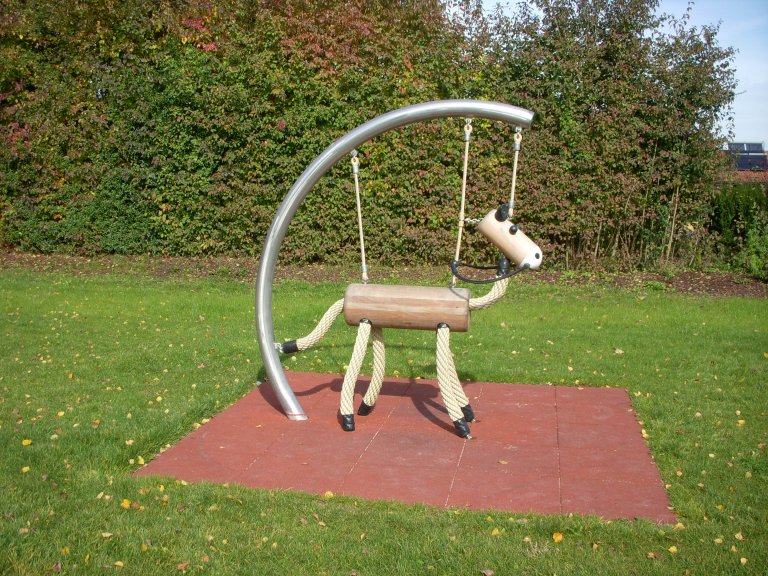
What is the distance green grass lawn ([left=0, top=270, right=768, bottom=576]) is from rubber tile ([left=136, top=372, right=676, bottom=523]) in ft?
0.53

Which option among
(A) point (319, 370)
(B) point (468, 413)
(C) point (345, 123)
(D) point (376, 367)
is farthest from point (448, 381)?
(C) point (345, 123)

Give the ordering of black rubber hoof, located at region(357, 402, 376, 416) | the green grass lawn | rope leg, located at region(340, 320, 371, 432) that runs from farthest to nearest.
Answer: black rubber hoof, located at region(357, 402, 376, 416) → rope leg, located at region(340, 320, 371, 432) → the green grass lawn

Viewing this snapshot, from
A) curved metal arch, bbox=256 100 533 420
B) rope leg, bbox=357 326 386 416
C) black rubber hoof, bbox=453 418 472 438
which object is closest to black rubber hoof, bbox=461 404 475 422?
black rubber hoof, bbox=453 418 472 438

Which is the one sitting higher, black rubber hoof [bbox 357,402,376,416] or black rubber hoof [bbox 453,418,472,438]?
black rubber hoof [bbox 453,418,472,438]

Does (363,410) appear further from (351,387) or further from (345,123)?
(345,123)

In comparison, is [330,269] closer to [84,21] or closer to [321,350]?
[321,350]

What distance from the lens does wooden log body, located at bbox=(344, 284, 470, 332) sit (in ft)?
18.1

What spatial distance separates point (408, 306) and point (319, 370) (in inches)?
80.8

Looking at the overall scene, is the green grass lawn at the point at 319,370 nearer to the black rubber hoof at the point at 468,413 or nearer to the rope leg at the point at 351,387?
the rope leg at the point at 351,387

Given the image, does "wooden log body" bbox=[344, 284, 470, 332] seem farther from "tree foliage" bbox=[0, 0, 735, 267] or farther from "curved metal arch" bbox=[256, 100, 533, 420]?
"tree foliage" bbox=[0, 0, 735, 267]

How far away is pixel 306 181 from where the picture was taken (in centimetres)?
593

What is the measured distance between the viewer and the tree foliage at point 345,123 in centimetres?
1149

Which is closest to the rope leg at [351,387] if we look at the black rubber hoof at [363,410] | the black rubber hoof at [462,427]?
the black rubber hoof at [363,410]

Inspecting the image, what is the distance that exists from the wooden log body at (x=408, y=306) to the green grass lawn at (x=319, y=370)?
136cm
